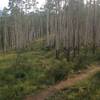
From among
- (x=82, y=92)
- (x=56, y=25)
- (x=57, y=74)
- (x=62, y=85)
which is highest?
(x=56, y=25)

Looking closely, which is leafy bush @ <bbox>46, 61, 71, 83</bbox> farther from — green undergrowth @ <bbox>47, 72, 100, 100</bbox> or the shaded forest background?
the shaded forest background

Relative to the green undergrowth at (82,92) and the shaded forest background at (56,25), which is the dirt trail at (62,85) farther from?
the shaded forest background at (56,25)

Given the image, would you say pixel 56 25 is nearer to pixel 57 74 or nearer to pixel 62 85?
pixel 57 74

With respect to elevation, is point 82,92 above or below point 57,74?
below

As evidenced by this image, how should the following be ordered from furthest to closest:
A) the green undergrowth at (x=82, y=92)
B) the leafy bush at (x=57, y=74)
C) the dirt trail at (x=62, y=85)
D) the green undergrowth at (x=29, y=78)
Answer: the leafy bush at (x=57, y=74) → the green undergrowth at (x=29, y=78) → the dirt trail at (x=62, y=85) → the green undergrowth at (x=82, y=92)

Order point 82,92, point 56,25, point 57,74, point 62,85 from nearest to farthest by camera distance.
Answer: point 82,92
point 62,85
point 57,74
point 56,25

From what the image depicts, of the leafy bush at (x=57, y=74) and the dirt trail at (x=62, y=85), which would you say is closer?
the dirt trail at (x=62, y=85)

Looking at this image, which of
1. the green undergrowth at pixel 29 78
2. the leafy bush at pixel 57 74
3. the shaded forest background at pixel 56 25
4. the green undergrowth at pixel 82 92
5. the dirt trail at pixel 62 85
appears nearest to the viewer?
the green undergrowth at pixel 82 92

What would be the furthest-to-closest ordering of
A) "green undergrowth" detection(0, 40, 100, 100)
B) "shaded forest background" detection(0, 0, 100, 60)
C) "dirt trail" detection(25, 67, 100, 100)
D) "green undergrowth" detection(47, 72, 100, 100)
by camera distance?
"shaded forest background" detection(0, 0, 100, 60) < "green undergrowth" detection(0, 40, 100, 100) < "dirt trail" detection(25, 67, 100, 100) < "green undergrowth" detection(47, 72, 100, 100)

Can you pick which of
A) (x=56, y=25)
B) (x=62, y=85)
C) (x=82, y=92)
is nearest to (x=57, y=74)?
(x=62, y=85)

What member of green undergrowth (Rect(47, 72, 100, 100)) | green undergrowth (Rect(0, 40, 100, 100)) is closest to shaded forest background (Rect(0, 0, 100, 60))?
green undergrowth (Rect(0, 40, 100, 100))

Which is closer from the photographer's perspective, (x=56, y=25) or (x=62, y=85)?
(x=62, y=85)

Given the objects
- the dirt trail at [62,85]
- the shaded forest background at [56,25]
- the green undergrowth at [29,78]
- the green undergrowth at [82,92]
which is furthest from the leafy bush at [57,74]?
the shaded forest background at [56,25]

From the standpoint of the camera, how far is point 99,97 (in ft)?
41.4
